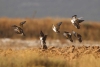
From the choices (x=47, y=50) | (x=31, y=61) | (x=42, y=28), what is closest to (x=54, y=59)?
(x=31, y=61)

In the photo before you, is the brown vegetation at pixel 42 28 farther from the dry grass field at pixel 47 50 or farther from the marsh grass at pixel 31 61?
the marsh grass at pixel 31 61

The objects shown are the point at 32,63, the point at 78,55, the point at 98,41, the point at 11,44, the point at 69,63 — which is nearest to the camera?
the point at 32,63

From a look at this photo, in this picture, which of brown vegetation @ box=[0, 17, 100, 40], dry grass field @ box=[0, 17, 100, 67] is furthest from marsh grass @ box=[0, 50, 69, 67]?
brown vegetation @ box=[0, 17, 100, 40]

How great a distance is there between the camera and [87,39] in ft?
80.7

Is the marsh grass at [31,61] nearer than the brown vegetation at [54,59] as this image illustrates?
Yes

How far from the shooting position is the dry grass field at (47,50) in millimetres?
14188

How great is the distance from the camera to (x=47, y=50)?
17.2m

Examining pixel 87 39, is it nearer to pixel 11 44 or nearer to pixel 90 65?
pixel 11 44

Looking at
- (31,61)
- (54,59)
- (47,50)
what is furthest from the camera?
(47,50)

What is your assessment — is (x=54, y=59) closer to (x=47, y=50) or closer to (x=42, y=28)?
(x=47, y=50)

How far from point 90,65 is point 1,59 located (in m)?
2.37


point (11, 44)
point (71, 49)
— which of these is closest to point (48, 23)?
point (11, 44)

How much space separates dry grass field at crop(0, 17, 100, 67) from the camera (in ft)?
46.5

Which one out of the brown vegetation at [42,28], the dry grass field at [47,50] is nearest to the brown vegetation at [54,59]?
the dry grass field at [47,50]
